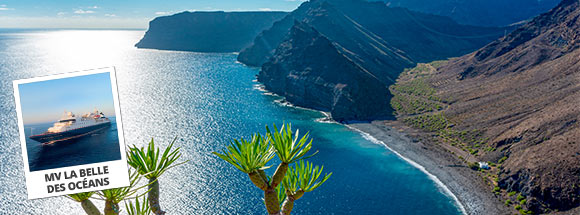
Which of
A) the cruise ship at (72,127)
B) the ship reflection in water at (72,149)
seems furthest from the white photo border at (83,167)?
the cruise ship at (72,127)

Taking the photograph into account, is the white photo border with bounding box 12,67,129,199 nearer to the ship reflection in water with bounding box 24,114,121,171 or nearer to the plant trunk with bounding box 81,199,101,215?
the ship reflection in water with bounding box 24,114,121,171

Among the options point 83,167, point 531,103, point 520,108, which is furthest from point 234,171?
point 531,103

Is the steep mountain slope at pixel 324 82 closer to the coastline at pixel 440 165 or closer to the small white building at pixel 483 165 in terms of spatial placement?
the coastline at pixel 440 165

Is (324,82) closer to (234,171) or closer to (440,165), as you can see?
(440,165)

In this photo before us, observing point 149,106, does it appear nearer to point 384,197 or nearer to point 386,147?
point 386,147

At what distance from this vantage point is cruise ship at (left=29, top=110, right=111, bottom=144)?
11.3m

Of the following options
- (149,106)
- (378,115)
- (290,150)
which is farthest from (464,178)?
(149,106)

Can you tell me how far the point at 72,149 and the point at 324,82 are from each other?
149 meters

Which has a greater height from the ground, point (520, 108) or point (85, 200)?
point (85, 200)

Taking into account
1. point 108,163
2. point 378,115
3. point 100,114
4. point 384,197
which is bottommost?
point 384,197

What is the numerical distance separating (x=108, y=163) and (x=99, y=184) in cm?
64

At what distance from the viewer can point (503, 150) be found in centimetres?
9362

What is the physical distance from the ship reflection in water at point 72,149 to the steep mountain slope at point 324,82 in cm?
12786

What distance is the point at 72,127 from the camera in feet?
39.0
